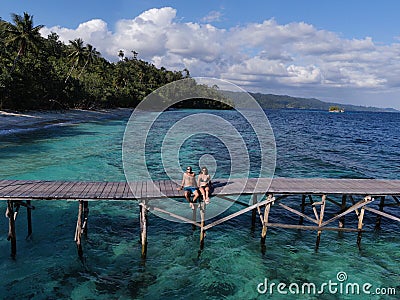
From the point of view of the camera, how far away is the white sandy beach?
42.4 metres

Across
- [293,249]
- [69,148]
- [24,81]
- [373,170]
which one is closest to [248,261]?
[293,249]

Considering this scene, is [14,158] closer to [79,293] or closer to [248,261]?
[79,293]

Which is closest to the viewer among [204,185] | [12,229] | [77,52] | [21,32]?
[12,229]

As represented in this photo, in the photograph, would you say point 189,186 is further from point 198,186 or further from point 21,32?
point 21,32

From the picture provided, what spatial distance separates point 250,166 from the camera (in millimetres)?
29719

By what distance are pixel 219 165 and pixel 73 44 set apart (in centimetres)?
5610

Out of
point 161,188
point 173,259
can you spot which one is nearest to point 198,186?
point 161,188

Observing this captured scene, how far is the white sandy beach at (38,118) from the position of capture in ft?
139

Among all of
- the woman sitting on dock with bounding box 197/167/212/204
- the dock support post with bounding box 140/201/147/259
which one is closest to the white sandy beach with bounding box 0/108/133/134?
the dock support post with bounding box 140/201/147/259

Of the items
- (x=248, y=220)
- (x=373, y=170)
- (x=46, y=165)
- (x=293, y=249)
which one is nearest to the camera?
(x=293, y=249)

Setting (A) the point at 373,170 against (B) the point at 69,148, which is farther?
(B) the point at 69,148

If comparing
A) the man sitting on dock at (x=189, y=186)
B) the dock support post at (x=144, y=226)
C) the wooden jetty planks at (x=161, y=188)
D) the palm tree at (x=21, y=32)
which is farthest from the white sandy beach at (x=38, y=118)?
the man sitting on dock at (x=189, y=186)

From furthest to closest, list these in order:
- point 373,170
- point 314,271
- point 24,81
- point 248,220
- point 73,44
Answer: point 73,44 < point 24,81 < point 373,170 < point 248,220 < point 314,271

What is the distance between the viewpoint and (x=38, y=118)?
167 ft
